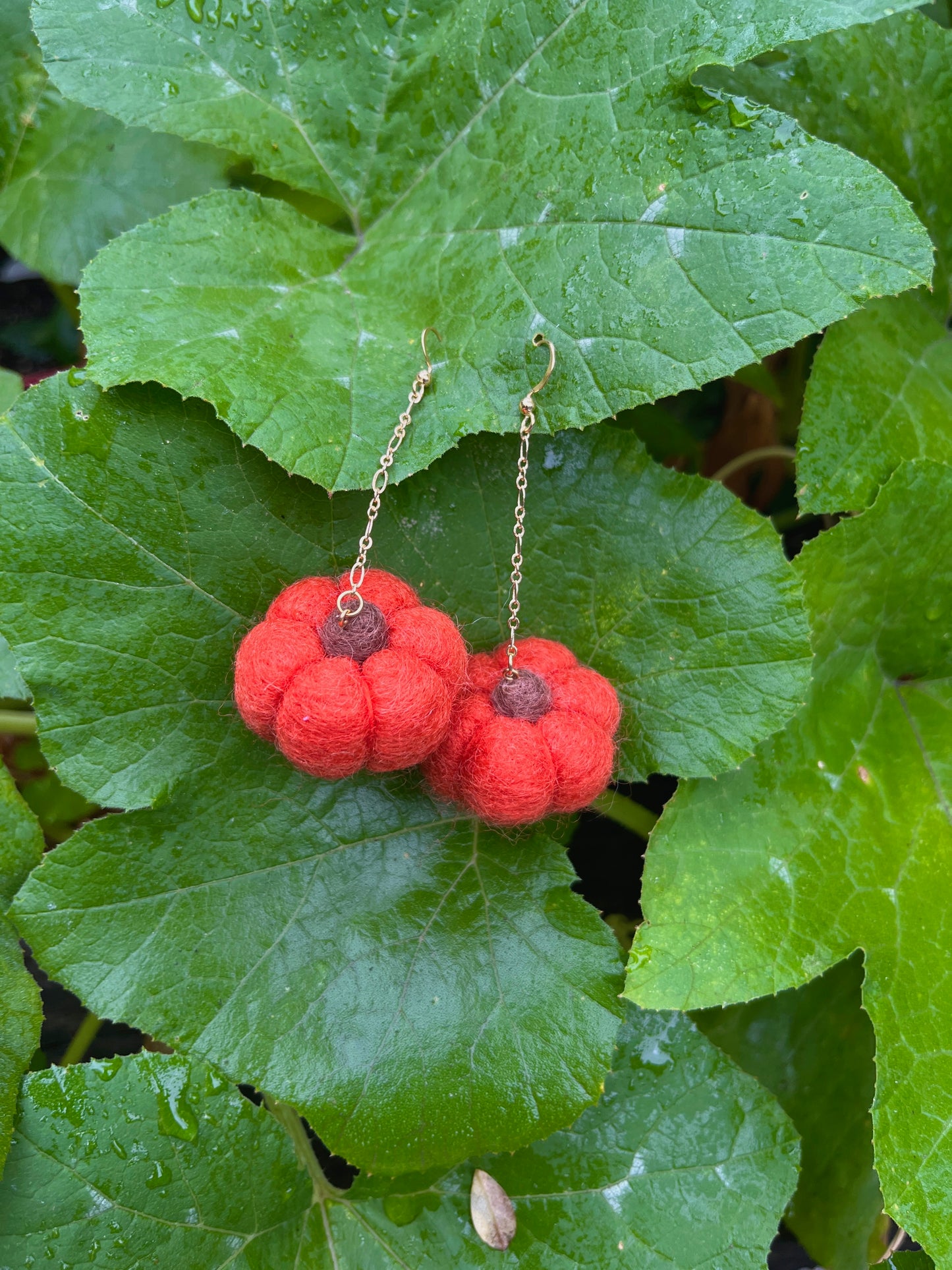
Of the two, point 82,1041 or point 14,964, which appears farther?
point 82,1041

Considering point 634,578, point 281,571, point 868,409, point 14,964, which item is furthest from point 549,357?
point 14,964

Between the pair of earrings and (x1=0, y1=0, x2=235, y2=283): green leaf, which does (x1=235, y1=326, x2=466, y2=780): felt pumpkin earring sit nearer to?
the pair of earrings

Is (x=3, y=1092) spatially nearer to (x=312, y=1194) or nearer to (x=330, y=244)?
(x=312, y=1194)

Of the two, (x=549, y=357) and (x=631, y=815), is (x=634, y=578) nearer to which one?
(x=549, y=357)

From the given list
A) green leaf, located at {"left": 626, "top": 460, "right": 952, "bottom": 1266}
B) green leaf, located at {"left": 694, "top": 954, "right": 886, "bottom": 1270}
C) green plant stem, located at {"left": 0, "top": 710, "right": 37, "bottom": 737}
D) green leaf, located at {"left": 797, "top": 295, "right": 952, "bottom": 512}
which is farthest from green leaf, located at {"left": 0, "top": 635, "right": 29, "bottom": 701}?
green leaf, located at {"left": 694, "top": 954, "right": 886, "bottom": 1270}

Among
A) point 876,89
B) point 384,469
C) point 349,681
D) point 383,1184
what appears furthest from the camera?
point 876,89

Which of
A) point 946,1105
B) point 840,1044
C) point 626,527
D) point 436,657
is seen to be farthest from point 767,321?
point 840,1044
